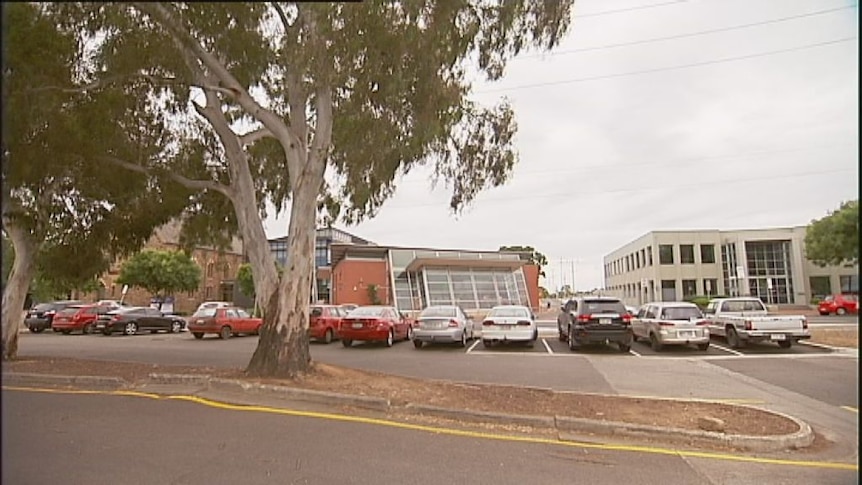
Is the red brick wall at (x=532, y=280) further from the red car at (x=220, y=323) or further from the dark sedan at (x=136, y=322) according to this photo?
the red car at (x=220, y=323)

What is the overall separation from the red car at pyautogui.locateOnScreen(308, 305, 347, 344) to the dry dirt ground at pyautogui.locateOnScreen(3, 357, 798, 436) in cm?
1025

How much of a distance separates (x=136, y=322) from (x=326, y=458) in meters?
25.8

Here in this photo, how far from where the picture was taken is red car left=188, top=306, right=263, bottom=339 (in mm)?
Answer: 26531

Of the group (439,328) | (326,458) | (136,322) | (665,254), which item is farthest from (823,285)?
(665,254)

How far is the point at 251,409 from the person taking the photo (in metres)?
9.37

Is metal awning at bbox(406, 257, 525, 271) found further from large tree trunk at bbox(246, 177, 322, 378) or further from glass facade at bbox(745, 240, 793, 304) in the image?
large tree trunk at bbox(246, 177, 322, 378)

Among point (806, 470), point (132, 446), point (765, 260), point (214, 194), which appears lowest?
point (806, 470)

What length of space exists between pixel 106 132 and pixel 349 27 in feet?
16.8

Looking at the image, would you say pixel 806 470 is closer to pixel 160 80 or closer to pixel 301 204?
pixel 301 204

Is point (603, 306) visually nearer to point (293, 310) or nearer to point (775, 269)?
point (775, 269)

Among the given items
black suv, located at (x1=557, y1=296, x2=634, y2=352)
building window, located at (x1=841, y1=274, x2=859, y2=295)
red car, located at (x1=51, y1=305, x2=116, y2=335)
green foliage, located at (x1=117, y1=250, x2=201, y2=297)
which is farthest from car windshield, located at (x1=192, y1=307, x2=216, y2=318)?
building window, located at (x1=841, y1=274, x2=859, y2=295)

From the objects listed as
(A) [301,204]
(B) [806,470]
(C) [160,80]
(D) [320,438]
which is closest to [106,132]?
(C) [160,80]

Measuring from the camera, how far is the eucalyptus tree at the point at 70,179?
5715 mm

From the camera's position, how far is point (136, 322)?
29234mm
